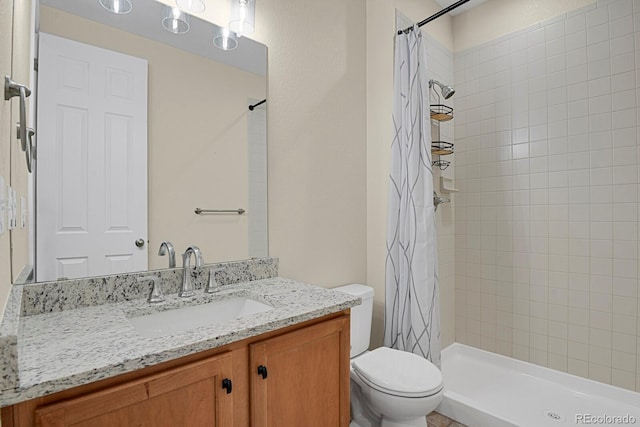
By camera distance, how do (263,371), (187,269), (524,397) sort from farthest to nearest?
(524,397) < (187,269) < (263,371)

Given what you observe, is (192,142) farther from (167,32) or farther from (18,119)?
(18,119)

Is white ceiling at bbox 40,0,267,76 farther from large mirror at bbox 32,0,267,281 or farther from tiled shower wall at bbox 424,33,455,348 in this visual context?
tiled shower wall at bbox 424,33,455,348

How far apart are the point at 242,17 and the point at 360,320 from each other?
1.63 meters

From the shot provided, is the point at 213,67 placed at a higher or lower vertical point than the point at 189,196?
higher

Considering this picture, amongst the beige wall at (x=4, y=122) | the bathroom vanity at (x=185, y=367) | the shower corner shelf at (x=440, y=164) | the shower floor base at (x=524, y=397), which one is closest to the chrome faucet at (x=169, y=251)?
the bathroom vanity at (x=185, y=367)

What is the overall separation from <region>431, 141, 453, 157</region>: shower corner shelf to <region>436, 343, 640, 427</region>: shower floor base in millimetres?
1521

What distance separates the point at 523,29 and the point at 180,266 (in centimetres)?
276

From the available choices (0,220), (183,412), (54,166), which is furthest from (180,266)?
(0,220)

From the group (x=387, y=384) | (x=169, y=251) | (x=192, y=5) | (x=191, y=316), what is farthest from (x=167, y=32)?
(x=387, y=384)

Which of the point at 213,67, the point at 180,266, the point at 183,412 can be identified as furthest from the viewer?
the point at 213,67

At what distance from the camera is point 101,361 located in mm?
751

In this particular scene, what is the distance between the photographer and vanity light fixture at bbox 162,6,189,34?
1.39 meters

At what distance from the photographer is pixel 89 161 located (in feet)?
4.02

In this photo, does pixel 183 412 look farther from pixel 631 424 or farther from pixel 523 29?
pixel 523 29
